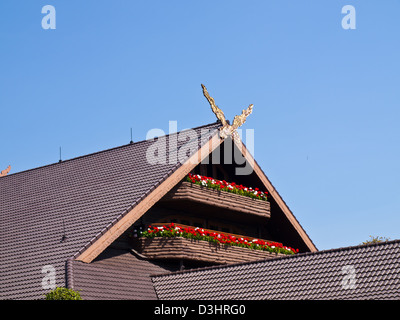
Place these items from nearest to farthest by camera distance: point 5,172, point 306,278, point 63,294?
point 63,294
point 306,278
point 5,172

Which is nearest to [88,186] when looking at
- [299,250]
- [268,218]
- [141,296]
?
[141,296]

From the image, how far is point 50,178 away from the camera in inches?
1336

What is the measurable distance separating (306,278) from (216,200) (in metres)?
8.13

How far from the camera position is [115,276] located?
26.4 metres

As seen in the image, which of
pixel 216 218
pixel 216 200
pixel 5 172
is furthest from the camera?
pixel 5 172

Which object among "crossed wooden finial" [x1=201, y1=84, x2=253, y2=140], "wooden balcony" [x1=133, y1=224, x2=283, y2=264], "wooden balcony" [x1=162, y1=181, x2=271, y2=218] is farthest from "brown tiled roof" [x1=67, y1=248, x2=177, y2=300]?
"crossed wooden finial" [x1=201, y1=84, x2=253, y2=140]

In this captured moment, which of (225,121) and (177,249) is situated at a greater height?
(225,121)

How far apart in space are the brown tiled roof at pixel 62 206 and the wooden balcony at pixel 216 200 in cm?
124

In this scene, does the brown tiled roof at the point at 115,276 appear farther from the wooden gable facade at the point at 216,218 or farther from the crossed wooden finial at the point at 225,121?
the crossed wooden finial at the point at 225,121

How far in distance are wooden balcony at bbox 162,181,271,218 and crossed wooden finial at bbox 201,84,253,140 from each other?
7.85ft

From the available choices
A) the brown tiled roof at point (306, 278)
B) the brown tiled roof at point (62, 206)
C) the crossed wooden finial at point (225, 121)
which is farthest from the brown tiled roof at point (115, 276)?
the crossed wooden finial at point (225, 121)

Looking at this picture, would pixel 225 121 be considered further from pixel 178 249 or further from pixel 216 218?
pixel 178 249

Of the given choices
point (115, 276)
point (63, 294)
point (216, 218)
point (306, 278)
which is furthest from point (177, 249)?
point (63, 294)

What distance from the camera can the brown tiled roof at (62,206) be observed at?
26156mm
